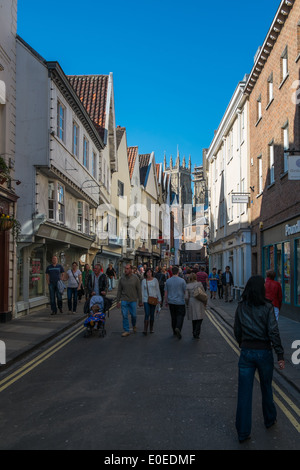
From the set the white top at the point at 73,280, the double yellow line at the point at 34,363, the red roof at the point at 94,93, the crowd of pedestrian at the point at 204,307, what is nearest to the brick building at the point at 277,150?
the crowd of pedestrian at the point at 204,307

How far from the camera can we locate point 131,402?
5852 mm

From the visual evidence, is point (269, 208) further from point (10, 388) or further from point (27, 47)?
point (10, 388)

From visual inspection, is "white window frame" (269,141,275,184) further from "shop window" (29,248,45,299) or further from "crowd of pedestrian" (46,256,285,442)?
"shop window" (29,248,45,299)

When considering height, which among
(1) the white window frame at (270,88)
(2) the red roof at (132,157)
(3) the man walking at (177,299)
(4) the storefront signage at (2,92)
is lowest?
(3) the man walking at (177,299)

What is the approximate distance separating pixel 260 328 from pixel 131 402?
2132mm

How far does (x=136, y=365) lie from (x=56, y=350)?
2.38 m

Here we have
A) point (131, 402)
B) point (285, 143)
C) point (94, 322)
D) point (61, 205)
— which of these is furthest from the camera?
point (61, 205)

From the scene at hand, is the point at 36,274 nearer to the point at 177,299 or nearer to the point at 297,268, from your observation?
the point at 177,299

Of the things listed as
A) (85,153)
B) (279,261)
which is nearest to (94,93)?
(85,153)

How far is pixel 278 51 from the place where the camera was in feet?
57.1

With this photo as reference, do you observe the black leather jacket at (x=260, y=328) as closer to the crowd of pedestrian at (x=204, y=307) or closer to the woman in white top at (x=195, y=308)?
the crowd of pedestrian at (x=204, y=307)

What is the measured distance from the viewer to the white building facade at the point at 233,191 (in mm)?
23438

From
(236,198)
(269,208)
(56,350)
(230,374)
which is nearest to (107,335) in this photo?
(56,350)

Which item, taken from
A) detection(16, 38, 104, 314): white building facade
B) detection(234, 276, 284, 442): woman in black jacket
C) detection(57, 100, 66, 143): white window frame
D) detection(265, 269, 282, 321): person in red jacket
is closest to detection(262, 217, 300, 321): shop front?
detection(265, 269, 282, 321): person in red jacket
